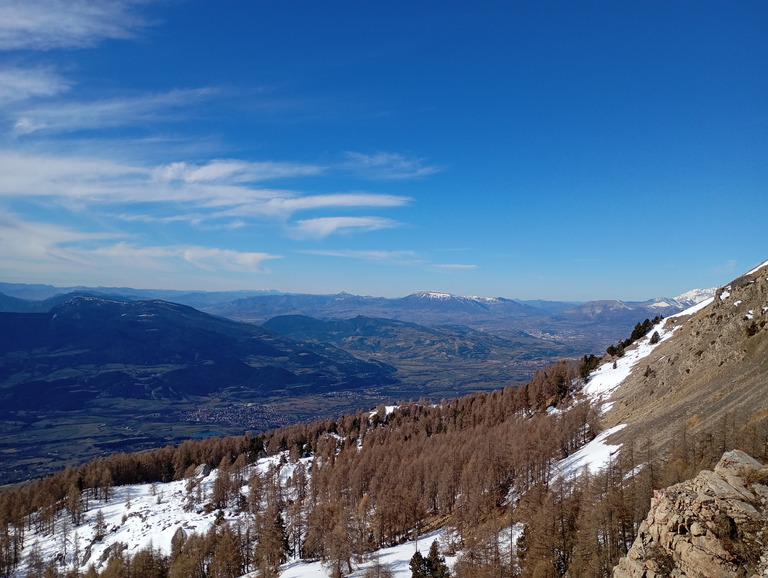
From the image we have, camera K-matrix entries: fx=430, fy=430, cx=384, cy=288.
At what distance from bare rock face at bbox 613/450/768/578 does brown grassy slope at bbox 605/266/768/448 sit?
2581 cm

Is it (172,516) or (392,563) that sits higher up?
(392,563)

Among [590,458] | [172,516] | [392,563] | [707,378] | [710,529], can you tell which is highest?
[710,529]

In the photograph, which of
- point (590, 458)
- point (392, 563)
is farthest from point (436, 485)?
point (590, 458)

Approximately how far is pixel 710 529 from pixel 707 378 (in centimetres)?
5359

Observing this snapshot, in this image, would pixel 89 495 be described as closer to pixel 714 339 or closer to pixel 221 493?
pixel 221 493

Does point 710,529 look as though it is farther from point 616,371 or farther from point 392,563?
point 616,371

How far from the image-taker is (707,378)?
212 feet

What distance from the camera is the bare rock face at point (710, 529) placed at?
2072cm

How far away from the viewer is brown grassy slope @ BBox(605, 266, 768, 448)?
5168cm

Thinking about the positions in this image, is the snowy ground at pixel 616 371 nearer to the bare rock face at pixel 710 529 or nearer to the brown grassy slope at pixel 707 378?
the brown grassy slope at pixel 707 378

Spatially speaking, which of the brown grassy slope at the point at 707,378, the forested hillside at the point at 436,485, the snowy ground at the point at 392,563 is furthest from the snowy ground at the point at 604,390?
the snowy ground at the point at 392,563

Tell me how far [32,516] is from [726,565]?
14040 cm

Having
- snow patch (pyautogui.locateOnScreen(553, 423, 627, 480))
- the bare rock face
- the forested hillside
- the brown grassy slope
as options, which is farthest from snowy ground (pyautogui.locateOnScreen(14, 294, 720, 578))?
the bare rock face

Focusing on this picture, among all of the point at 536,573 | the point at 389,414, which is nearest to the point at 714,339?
the point at 536,573
